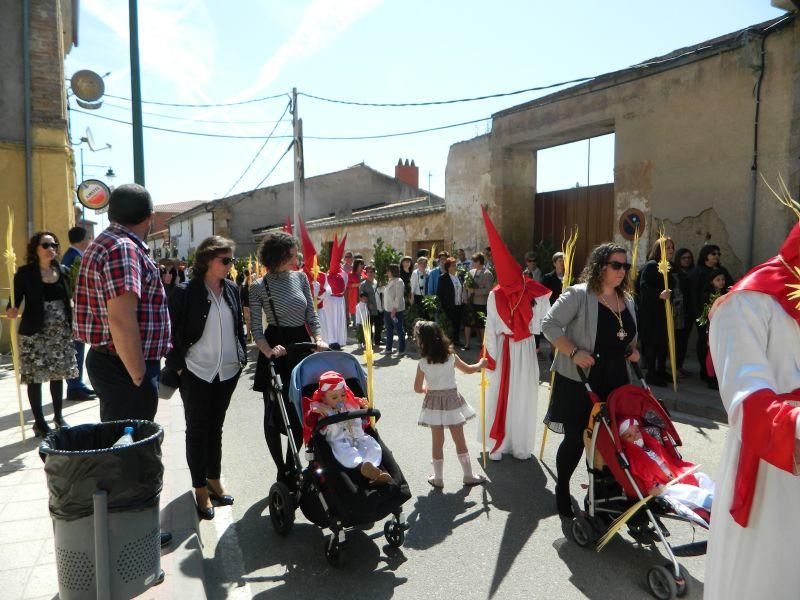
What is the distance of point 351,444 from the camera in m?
3.75

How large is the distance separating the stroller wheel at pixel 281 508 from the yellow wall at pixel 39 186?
1060 centimetres

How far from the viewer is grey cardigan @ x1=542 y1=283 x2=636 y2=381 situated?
3.89 metres

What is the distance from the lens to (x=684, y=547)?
122 inches

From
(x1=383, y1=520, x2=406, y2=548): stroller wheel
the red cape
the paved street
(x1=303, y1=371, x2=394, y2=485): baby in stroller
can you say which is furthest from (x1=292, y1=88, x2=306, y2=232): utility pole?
the red cape

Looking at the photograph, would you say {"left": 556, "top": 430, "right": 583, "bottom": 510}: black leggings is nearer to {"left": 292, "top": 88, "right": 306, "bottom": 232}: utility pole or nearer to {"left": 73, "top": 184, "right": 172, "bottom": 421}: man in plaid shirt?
{"left": 73, "top": 184, "right": 172, "bottom": 421}: man in plaid shirt

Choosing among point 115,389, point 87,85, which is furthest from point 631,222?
point 87,85

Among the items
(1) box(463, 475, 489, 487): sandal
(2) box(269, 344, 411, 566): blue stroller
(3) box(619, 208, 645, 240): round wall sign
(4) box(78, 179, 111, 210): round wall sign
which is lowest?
(1) box(463, 475, 489, 487): sandal

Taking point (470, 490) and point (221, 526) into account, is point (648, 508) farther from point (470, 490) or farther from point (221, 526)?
point (221, 526)

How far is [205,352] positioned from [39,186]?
10.6m

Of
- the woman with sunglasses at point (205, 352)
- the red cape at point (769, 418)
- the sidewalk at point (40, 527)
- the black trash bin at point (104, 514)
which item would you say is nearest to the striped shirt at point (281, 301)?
the woman with sunglasses at point (205, 352)

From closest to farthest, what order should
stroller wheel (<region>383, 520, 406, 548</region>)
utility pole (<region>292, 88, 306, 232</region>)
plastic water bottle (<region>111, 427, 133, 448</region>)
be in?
plastic water bottle (<region>111, 427, 133, 448</region>) → stroller wheel (<region>383, 520, 406, 548</region>) → utility pole (<region>292, 88, 306, 232</region>)

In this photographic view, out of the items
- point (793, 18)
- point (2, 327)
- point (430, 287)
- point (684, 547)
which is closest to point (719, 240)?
point (793, 18)

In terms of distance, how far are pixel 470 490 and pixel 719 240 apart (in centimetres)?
774

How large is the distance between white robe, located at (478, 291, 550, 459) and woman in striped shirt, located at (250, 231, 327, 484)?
177cm
